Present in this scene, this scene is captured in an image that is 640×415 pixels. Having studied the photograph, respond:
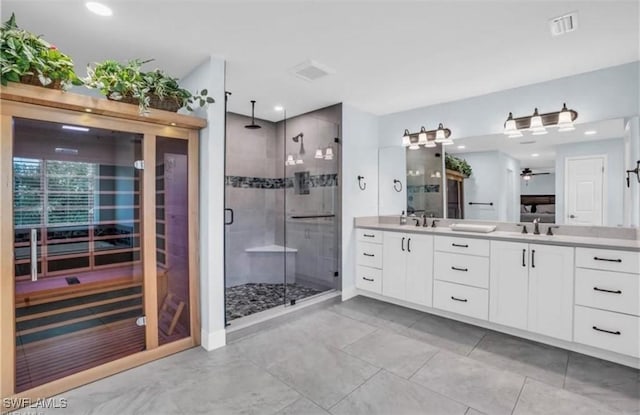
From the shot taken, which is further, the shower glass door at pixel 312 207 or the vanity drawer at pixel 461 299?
the shower glass door at pixel 312 207

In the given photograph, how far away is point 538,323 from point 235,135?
4213mm

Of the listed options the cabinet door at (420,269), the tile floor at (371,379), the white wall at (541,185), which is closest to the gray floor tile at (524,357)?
the tile floor at (371,379)

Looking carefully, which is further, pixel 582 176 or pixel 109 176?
pixel 582 176

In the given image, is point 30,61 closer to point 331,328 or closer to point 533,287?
point 331,328

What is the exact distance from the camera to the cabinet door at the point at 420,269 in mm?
3420

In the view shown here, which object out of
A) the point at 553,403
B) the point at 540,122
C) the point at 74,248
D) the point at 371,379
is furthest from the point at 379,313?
the point at 74,248

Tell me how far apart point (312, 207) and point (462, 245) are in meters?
2.05

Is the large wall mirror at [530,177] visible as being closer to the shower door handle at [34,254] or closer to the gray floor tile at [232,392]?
the gray floor tile at [232,392]

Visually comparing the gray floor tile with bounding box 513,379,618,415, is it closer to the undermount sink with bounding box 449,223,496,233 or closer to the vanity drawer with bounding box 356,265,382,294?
the undermount sink with bounding box 449,223,496,233

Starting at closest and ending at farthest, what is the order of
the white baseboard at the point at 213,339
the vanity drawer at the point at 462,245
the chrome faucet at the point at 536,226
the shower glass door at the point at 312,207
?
the white baseboard at the point at 213,339
the vanity drawer at the point at 462,245
the chrome faucet at the point at 536,226
the shower glass door at the point at 312,207

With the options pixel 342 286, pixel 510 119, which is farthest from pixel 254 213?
pixel 510 119

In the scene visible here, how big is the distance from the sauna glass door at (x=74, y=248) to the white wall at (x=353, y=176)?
7.65 feet

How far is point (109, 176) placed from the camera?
2477 mm

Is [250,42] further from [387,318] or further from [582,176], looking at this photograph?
[582,176]
